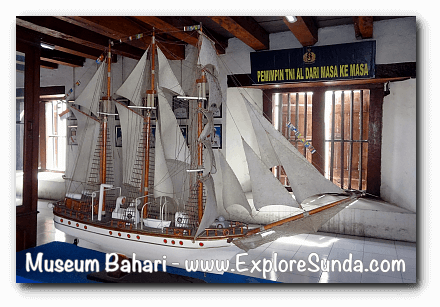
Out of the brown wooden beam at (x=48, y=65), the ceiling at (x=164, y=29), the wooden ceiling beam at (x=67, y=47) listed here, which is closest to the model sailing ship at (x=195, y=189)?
the ceiling at (x=164, y=29)

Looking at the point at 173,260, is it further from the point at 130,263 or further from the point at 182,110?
the point at 182,110

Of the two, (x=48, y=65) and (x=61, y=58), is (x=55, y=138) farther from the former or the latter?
(x=61, y=58)

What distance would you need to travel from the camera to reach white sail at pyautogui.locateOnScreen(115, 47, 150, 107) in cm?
402

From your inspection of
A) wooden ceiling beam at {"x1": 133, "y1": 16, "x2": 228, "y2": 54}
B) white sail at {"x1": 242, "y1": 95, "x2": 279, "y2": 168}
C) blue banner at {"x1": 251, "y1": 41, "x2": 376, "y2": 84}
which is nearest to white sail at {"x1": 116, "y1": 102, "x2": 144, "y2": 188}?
wooden ceiling beam at {"x1": 133, "y1": 16, "x2": 228, "y2": 54}

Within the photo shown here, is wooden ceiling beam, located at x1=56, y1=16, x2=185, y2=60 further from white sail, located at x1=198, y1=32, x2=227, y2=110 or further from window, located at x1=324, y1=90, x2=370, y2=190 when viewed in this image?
window, located at x1=324, y1=90, x2=370, y2=190

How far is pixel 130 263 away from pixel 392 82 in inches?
169

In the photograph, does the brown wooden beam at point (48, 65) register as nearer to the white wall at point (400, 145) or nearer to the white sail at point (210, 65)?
the white sail at point (210, 65)

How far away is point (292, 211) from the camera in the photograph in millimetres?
5215

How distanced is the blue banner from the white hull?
9.68 feet

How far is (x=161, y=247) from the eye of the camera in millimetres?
3471

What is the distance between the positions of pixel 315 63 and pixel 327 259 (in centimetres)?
280

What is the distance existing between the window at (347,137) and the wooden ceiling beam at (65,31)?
133 inches

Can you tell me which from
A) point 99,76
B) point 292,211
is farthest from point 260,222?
point 99,76

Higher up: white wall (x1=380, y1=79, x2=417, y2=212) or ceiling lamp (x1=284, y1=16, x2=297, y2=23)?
ceiling lamp (x1=284, y1=16, x2=297, y2=23)
